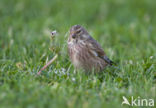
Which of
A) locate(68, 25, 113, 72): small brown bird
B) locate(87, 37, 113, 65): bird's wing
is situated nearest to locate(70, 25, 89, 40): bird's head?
locate(68, 25, 113, 72): small brown bird

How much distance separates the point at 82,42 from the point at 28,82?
1.56 metres

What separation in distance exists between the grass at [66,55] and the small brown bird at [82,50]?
6.6 inches

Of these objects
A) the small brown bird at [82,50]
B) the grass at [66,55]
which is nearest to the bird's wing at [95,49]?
the small brown bird at [82,50]

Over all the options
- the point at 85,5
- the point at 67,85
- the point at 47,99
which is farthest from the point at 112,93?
the point at 85,5

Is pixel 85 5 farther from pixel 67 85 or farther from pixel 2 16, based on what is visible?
pixel 67 85

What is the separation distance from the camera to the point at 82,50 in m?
5.67

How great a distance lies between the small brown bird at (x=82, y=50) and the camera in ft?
18.6

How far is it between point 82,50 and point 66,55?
2.13ft

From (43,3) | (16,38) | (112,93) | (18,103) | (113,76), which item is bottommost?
(18,103)

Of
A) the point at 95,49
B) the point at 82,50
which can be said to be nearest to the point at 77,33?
the point at 82,50

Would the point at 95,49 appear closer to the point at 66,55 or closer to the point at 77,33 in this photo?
the point at 77,33

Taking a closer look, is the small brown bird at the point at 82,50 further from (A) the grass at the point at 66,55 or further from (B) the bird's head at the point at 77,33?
(A) the grass at the point at 66,55

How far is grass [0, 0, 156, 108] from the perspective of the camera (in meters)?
4.32

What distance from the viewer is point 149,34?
28.4ft
